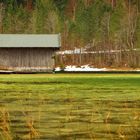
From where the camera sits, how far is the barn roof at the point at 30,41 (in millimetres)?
65625

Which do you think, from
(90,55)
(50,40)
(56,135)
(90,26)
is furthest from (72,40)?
(56,135)

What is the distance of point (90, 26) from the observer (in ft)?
352

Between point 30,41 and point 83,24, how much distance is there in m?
41.3

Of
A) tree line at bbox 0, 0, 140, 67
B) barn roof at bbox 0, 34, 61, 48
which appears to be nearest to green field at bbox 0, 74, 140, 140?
barn roof at bbox 0, 34, 61, 48

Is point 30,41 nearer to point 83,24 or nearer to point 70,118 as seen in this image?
point 83,24

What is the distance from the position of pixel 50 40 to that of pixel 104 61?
68.3ft

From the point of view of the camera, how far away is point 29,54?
66.1 m

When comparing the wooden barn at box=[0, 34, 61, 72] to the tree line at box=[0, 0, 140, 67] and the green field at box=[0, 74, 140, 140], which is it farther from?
the green field at box=[0, 74, 140, 140]

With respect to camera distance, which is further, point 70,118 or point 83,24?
point 83,24

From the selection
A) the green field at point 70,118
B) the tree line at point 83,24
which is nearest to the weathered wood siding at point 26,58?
the tree line at point 83,24

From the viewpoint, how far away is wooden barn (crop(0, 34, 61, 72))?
215 ft

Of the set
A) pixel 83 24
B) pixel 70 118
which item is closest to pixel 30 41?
A: pixel 83 24

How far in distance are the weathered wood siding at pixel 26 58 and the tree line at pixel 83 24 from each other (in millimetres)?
29393

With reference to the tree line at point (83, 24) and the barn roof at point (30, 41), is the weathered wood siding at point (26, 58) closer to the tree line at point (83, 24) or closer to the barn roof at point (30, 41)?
the barn roof at point (30, 41)
